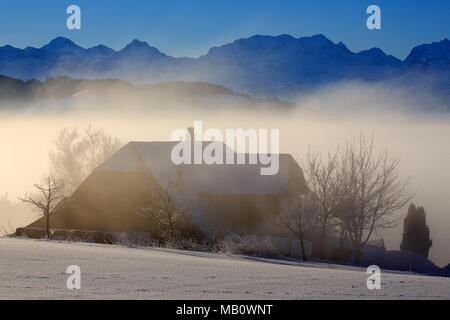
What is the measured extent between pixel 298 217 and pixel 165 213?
25.3 ft

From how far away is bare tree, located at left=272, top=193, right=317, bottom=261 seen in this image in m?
34.6

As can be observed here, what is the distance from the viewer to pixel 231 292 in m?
10.4

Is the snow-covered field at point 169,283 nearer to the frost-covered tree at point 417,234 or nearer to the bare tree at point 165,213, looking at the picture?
Answer: the bare tree at point 165,213

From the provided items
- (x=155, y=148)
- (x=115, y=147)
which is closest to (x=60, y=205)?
(x=155, y=148)

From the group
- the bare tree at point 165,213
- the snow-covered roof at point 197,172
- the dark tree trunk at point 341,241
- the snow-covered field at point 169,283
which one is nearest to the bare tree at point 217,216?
the snow-covered roof at point 197,172

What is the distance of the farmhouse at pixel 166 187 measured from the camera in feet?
134

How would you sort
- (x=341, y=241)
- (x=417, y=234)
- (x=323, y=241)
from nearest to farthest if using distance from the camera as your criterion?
(x=323, y=241) → (x=341, y=241) → (x=417, y=234)

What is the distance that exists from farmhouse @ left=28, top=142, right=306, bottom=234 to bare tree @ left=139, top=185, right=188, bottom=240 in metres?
0.75

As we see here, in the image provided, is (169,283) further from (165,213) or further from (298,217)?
(298,217)

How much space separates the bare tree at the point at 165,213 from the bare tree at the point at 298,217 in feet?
19.8

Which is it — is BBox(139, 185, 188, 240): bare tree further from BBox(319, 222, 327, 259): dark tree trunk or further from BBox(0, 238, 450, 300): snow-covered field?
BBox(0, 238, 450, 300): snow-covered field

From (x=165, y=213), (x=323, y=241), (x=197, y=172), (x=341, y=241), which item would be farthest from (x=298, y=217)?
(x=197, y=172)

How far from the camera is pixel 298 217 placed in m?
35.0

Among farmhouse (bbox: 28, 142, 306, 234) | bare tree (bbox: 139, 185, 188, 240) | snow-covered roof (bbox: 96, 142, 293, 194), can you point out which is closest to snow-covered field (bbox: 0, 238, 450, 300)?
bare tree (bbox: 139, 185, 188, 240)
